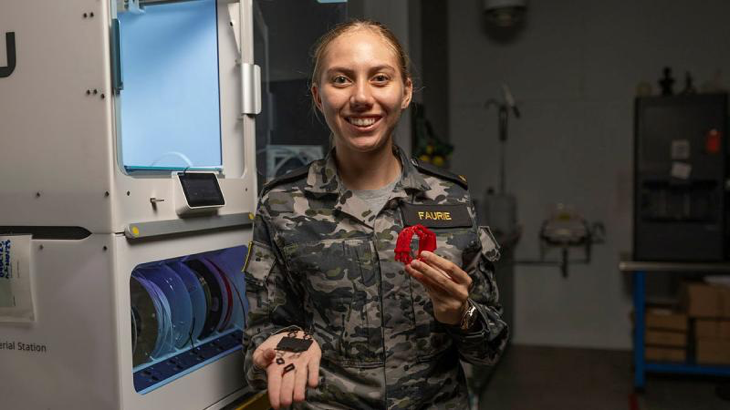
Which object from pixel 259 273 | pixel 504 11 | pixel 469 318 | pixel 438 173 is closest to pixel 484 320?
pixel 469 318

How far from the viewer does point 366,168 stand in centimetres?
127

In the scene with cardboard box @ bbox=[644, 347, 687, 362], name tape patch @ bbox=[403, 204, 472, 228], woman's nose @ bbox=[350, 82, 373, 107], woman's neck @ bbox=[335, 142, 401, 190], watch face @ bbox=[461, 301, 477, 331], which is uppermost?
woman's nose @ bbox=[350, 82, 373, 107]

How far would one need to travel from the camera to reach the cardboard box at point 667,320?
3.61 meters

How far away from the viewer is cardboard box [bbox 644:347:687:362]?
3.64 m

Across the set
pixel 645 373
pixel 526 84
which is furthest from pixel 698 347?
pixel 526 84

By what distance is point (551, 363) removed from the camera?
4.23 metres

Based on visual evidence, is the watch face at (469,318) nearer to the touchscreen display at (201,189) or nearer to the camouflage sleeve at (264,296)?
the camouflage sleeve at (264,296)

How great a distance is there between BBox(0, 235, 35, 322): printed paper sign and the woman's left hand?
72 cm

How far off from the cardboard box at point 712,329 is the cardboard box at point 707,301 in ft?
0.12

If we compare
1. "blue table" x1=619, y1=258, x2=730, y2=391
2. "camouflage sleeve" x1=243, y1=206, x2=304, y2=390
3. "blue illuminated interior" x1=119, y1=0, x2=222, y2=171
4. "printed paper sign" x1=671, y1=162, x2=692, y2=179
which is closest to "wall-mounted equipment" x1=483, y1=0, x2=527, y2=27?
"printed paper sign" x1=671, y1=162, x2=692, y2=179

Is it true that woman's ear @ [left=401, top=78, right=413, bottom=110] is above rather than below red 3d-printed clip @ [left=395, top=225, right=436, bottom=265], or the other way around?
above

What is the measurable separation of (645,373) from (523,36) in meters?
2.46

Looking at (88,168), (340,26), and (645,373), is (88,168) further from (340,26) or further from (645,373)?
(645,373)

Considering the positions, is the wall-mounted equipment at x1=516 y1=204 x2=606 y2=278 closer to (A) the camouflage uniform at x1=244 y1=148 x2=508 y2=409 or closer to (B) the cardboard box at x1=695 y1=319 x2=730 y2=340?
(B) the cardboard box at x1=695 y1=319 x2=730 y2=340
